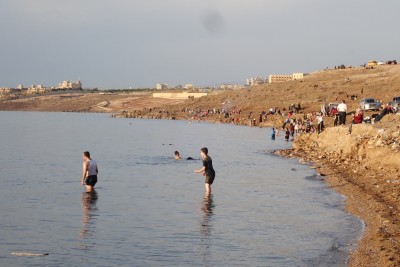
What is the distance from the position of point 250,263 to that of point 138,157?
1086 inches

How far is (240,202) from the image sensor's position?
21016 millimetres

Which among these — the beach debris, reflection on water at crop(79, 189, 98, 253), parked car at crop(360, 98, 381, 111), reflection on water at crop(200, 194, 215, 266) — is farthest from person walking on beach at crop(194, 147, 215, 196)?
parked car at crop(360, 98, 381, 111)

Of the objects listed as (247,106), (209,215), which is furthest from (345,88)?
(209,215)

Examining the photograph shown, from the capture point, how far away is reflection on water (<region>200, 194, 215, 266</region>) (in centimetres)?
1363

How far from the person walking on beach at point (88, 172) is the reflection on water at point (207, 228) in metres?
3.93

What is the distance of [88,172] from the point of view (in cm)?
2212

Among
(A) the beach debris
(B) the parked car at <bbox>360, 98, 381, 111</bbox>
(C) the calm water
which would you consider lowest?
(C) the calm water

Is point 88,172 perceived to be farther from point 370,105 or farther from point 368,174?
point 370,105

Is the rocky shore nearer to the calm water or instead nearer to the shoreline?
the shoreline

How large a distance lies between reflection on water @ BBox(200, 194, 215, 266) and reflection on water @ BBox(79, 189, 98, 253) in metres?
2.53

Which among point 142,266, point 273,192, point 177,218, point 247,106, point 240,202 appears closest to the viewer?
point 142,266

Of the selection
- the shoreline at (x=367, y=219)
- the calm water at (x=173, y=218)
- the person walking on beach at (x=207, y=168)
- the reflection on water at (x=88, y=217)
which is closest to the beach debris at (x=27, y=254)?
the calm water at (x=173, y=218)

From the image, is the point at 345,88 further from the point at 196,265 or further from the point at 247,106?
the point at 196,265

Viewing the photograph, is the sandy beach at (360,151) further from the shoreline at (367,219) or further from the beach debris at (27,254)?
the beach debris at (27,254)
